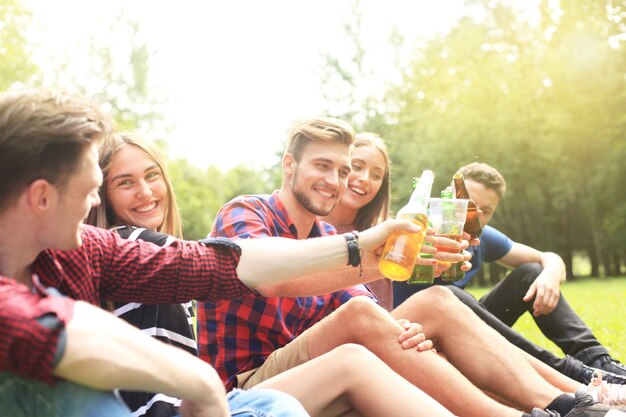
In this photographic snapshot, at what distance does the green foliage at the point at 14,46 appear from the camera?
74.8 feet

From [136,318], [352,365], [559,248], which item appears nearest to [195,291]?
[136,318]

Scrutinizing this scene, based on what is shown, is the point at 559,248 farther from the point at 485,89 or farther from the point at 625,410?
the point at 625,410

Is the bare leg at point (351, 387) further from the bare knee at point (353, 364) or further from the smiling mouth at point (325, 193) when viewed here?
the smiling mouth at point (325, 193)

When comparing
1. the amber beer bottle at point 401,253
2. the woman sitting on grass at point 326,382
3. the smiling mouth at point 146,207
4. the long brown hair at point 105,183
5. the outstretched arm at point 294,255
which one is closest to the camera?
the outstretched arm at point 294,255

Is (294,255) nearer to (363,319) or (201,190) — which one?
(363,319)

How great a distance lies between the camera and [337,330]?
9.48 feet

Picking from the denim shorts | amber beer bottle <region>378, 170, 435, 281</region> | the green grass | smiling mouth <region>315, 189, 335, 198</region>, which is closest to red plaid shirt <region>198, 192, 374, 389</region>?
smiling mouth <region>315, 189, 335, 198</region>

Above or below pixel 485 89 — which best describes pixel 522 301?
below

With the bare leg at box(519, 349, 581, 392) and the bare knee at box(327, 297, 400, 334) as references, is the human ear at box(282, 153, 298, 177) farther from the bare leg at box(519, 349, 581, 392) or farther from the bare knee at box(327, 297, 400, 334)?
the bare leg at box(519, 349, 581, 392)

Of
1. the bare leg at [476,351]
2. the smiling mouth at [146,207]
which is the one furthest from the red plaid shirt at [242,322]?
the bare leg at [476,351]

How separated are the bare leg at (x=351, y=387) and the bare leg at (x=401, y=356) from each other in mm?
366

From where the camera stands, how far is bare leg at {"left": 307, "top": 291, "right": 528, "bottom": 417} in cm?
282

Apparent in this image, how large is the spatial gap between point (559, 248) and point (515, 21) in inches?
391

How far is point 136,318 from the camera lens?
2.40 metres
